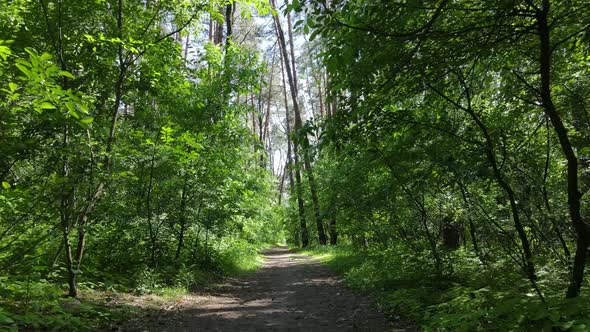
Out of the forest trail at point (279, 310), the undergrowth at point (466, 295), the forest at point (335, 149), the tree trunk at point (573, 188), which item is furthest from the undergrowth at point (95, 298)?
the tree trunk at point (573, 188)

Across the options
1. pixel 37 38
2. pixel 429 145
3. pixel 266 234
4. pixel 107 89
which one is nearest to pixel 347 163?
pixel 429 145

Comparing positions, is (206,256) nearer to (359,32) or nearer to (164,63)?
(164,63)

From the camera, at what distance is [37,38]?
17.2 feet

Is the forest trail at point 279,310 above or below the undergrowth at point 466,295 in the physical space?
below

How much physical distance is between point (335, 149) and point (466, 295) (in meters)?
2.74

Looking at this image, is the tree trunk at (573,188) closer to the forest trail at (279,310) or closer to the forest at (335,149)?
the forest at (335,149)

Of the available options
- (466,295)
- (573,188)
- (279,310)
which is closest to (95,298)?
(279,310)

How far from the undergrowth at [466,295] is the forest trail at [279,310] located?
49 cm

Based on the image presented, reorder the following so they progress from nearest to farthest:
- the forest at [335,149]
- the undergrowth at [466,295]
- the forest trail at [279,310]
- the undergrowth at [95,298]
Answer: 1. the undergrowth at [466,295]
2. the forest at [335,149]
3. the undergrowth at [95,298]
4. the forest trail at [279,310]

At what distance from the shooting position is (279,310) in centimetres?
671

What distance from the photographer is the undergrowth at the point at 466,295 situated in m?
3.24

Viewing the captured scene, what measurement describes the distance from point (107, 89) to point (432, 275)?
669 centimetres

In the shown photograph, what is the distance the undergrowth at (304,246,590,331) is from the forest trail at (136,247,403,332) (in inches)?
19.1

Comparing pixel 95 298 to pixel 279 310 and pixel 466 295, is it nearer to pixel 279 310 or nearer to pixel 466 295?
pixel 279 310
